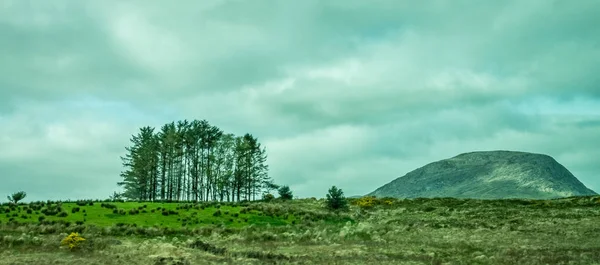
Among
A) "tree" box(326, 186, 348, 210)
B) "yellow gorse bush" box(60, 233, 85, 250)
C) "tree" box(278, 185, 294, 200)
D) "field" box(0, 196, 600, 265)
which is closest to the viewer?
"field" box(0, 196, 600, 265)

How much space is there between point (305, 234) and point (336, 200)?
25013 millimetres

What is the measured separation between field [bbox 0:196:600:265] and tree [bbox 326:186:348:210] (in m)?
1.52

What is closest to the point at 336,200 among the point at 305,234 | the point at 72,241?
the point at 305,234

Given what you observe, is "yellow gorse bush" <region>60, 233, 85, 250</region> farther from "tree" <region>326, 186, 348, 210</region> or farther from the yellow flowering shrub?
the yellow flowering shrub

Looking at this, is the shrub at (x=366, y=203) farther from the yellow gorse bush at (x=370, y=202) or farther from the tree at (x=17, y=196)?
the tree at (x=17, y=196)

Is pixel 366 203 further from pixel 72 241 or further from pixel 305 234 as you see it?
pixel 72 241

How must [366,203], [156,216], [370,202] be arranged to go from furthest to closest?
[370,202] → [366,203] → [156,216]

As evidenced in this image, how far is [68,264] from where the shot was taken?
80.0ft

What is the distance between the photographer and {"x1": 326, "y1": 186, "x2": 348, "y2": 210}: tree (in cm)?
6556

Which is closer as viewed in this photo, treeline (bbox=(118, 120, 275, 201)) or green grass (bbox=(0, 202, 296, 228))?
green grass (bbox=(0, 202, 296, 228))

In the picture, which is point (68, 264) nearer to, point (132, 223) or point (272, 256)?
point (272, 256)

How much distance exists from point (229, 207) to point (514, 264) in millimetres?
37807

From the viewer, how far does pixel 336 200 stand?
216 ft

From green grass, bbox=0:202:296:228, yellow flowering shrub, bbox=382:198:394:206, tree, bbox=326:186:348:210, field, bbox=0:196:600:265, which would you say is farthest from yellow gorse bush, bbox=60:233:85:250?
yellow flowering shrub, bbox=382:198:394:206
